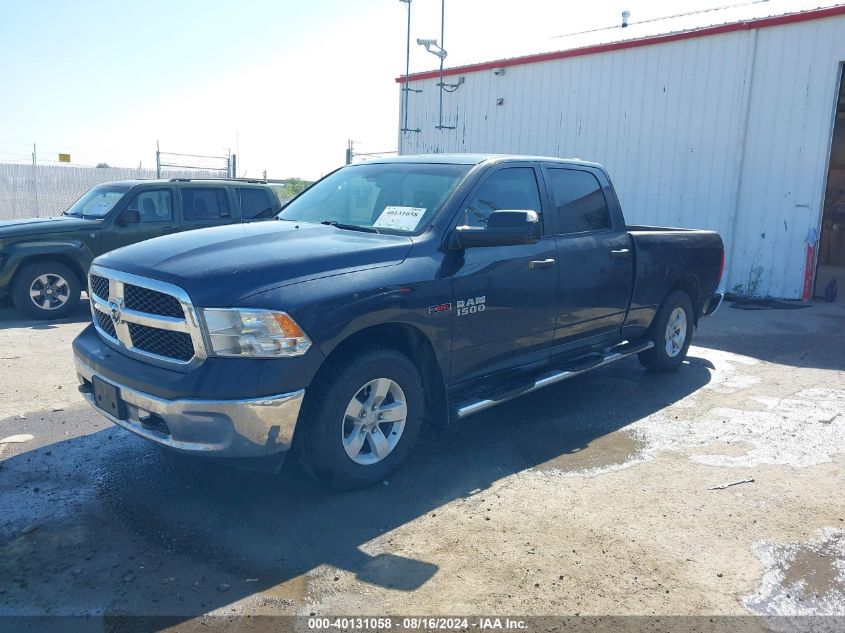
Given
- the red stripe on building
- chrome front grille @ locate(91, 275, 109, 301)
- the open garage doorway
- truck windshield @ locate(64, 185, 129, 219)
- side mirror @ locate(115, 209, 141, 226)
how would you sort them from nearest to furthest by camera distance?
chrome front grille @ locate(91, 275, 109, 301) < side mirror @ locate(115, 209, 141, 226) < truck windshield @ locate(64, 185, 129, 219) < the red stripe on building < the open garage doorway

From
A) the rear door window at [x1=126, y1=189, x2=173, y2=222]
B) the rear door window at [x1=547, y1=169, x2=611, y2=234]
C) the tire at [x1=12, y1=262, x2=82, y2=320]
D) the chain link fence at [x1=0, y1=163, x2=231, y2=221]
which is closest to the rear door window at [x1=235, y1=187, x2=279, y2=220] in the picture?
the rear door window at [x1=126, y1=189, x2=173, y2=222]

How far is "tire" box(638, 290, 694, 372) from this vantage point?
6.73m

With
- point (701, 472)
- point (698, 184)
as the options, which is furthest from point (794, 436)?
point (698, 184)

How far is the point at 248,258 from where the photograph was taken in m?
3.86

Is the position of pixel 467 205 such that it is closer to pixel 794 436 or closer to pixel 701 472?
pixel 701 472

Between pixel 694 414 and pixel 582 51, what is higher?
pixel 582 51

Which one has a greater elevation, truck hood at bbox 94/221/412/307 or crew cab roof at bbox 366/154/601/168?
crew cab roof at bbox 366/154/601/168

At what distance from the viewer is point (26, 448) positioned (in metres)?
4.71

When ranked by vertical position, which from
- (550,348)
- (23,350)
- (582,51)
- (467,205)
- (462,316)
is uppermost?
(582,51)

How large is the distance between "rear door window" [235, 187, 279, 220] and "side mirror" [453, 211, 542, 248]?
642 centimetres

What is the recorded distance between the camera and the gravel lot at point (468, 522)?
316cm

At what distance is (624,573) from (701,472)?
5.00ft

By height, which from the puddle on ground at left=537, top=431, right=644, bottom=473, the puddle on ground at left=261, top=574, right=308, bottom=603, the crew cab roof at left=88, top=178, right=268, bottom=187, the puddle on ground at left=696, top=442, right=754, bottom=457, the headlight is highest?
the crew cab roof at left=88, top=178, right=268, bottom=187

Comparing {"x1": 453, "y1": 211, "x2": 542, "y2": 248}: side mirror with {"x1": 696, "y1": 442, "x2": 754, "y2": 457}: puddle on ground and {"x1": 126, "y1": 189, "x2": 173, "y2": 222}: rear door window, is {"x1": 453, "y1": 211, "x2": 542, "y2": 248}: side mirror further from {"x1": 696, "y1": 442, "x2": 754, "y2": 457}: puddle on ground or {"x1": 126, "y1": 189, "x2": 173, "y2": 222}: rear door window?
{"x1": 126, "y1": 189, "x2": 173, "y2": 222}: rear door window
